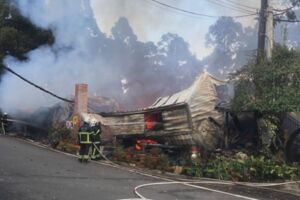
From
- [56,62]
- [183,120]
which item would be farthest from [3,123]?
[183,120]

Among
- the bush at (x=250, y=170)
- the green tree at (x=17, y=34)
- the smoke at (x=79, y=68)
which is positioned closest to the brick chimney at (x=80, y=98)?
the smoke at (x=79, y=68)

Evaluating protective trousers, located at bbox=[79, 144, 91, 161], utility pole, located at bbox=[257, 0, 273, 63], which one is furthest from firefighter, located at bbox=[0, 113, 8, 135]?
utility pole, located at bbox=[257, 0, 273, 63]

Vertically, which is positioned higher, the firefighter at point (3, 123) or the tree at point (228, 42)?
the tree at point (228, 42)

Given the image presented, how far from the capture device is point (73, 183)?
1123cm

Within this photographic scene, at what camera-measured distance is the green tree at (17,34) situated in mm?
25625

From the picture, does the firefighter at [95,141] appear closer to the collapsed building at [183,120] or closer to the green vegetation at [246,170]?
the collapsed building at [183,120]

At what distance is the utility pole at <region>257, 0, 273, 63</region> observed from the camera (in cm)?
1795

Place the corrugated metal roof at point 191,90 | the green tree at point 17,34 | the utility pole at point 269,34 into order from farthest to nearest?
the green tree at point 17,34 → the corrugated metal roof at point 191,90 → the utility pole at point 269,34

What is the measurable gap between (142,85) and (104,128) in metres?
8.04

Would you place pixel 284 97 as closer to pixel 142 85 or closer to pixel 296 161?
pixel 296 161

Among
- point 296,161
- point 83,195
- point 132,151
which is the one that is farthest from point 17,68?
point 83,195

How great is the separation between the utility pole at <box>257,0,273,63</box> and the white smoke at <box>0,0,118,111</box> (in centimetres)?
948

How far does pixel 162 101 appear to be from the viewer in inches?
838

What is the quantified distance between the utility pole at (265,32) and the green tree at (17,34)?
1173cm
